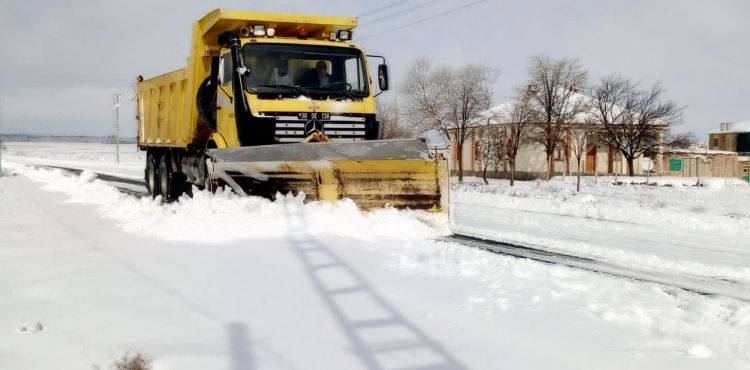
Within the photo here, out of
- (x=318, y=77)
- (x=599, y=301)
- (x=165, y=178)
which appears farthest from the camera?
(x=165, y=178)

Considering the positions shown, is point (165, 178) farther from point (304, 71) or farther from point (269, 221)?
point (269, 221)

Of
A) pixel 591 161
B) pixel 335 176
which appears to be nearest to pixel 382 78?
pixel 335 176

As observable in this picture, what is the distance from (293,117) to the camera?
31.2 ft

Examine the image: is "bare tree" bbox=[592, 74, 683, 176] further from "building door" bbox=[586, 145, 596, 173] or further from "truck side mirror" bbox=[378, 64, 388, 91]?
"truck side mirror" bbox=[378, 64, 388, 91]

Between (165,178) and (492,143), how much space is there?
27.4 m

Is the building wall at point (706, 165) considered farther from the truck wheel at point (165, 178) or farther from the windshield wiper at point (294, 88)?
the windshield wiper at point (294, 88)

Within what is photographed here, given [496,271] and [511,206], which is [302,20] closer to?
[496,271]

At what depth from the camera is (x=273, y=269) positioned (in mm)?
6203

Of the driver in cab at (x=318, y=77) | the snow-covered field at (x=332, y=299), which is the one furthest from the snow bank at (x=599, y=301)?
the driver in cab at (x=318, y=77)

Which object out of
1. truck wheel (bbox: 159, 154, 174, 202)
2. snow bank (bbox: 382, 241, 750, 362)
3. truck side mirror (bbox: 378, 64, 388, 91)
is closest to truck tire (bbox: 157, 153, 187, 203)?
truck wheel (bbox: 159, 154, 174, 202)

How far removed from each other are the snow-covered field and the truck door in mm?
1108

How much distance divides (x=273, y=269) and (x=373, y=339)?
219 cm

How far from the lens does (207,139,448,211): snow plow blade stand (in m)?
8.62

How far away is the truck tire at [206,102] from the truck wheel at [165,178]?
3.15 metres
